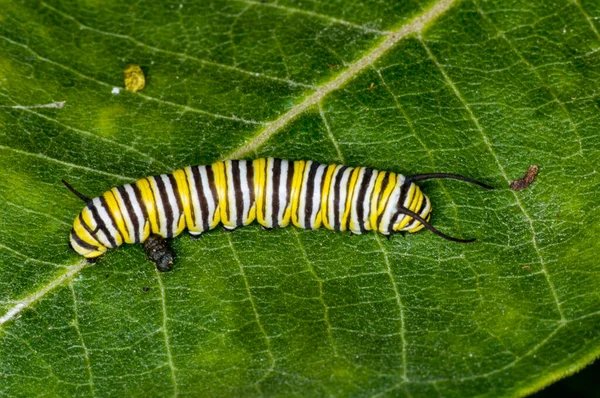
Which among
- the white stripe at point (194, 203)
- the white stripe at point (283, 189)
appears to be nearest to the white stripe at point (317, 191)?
the white stripe at point (283, 189)

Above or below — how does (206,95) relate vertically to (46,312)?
above

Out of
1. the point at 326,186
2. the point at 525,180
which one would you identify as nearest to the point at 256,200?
the point at 326,186

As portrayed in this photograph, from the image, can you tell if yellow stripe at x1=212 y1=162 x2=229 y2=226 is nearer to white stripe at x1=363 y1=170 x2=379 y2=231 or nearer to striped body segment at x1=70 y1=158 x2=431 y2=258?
striped body segment at x1=70 y1=158 x2=431 y2=258

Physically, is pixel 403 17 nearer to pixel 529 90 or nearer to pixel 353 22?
pixel 353 22

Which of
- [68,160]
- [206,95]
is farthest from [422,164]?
[68,160]

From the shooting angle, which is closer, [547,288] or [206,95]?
[547,288]

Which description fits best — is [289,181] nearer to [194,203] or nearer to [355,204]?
[355,204]

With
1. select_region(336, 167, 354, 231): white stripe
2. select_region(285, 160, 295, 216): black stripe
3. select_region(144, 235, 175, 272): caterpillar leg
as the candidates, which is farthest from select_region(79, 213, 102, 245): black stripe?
select_region(336, 167, 354, 231): white stripe
